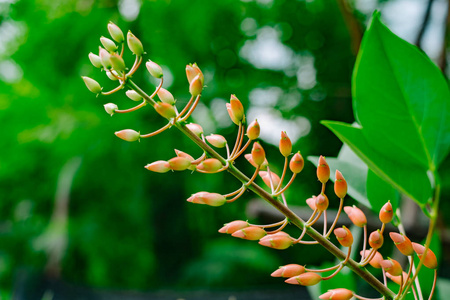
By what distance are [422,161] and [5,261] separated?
225 centimetres

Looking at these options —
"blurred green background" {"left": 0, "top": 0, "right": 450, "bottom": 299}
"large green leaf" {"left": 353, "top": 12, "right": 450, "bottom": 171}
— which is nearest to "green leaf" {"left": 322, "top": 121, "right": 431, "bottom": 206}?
"large green leaf" {"left": 353, "top": 12, "right": 450, "bottom": 171}

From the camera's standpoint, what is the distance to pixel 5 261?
1984 millimetres

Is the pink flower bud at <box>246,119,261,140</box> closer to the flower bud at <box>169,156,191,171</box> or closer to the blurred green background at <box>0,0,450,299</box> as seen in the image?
the flower bud at <box>169,156,191,171</box>

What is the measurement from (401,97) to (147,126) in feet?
6.06

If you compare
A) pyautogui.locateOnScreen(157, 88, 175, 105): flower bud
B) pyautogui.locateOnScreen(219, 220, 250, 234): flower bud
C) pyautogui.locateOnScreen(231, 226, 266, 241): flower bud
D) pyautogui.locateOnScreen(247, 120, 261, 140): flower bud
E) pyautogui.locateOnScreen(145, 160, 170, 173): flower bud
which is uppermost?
pyautogui.locateOnScreen(157, 88, 175, 105): flower bud

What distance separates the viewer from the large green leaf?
14 centimetres

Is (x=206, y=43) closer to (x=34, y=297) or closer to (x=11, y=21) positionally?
(x=11, y=21)

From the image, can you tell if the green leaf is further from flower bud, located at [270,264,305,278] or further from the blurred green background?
the blurred green background

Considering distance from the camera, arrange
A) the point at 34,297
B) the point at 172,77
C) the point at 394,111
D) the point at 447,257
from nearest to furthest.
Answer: the point at 394,111
the point at 34,297
the point at 447,257
the point at 172,77

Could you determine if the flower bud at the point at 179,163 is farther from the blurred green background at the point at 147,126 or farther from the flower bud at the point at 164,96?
the blurred green background at the point at 147,126

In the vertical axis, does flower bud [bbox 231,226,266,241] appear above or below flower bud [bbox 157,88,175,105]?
below

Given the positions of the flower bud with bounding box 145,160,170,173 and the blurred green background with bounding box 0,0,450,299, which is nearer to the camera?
the flower bud with bounding box 145,160,170,173

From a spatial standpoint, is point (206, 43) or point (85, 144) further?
point (206, 43)

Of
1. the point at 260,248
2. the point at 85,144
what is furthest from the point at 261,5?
the point at 260,248
